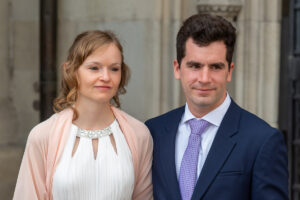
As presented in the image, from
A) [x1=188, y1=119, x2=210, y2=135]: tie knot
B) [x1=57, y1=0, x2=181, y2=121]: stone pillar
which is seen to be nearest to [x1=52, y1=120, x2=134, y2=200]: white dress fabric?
[x1=188, y1=119, x2=210, y2=135]: tie knot

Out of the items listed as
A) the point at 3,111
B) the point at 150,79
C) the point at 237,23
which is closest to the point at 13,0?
the point at 3,111

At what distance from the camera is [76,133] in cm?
271

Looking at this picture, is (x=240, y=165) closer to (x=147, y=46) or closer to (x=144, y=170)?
(x=144, y=170)

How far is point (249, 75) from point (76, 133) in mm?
2553

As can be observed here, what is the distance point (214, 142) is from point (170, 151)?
229mm

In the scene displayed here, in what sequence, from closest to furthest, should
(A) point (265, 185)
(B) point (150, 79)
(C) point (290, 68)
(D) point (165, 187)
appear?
(A) point (265, 185)
(D) point (165, 187)
(B) point (150, 79)
(C) point (290, 68)

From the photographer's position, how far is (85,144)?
8.86ft

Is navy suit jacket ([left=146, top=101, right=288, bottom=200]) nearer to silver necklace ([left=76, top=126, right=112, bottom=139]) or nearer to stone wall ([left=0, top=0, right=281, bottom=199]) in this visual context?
silver necklace ([left=76, top=126, right=112, bottom=139])

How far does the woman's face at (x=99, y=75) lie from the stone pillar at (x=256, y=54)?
7.82ft

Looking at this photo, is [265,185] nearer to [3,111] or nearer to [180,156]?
[180,156]

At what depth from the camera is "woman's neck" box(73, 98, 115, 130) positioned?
272 centimetres

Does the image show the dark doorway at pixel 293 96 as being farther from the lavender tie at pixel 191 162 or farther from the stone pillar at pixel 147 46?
the lavender tie at pixel 191 162

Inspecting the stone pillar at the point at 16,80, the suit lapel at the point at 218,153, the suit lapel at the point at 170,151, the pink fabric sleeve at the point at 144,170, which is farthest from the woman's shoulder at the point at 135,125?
the stone pillar at the point at 16,80

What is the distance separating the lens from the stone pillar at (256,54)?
4883mm
